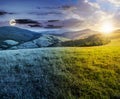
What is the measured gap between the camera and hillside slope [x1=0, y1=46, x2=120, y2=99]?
99.0 ft

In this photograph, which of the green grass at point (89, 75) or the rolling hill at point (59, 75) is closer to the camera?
the rolling hill at point (59, 75)

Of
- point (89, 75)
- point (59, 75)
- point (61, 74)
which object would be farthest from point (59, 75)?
point (89, 75)

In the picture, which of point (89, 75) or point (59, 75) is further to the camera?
point (89, 75)

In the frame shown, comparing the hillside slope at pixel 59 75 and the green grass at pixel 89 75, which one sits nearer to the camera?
the hillside slope at pixel 59 75

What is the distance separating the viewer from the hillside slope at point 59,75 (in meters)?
30.2

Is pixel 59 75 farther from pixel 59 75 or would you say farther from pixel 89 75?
pixel 89 75

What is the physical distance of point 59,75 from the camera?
34375 millimetres

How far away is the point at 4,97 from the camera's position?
2927 cm

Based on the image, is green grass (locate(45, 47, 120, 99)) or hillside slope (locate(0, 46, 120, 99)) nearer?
hillside slope (locate(0, 46, 120, 99))

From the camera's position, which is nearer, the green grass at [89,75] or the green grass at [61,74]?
the green grass at [61,74]

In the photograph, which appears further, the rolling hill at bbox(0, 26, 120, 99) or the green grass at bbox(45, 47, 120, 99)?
the green grass at bbox(45, 47, 120, 99)

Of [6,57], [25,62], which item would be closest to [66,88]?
[25,62]

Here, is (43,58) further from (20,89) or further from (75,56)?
(20,89)

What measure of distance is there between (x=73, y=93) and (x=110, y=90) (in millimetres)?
4468
